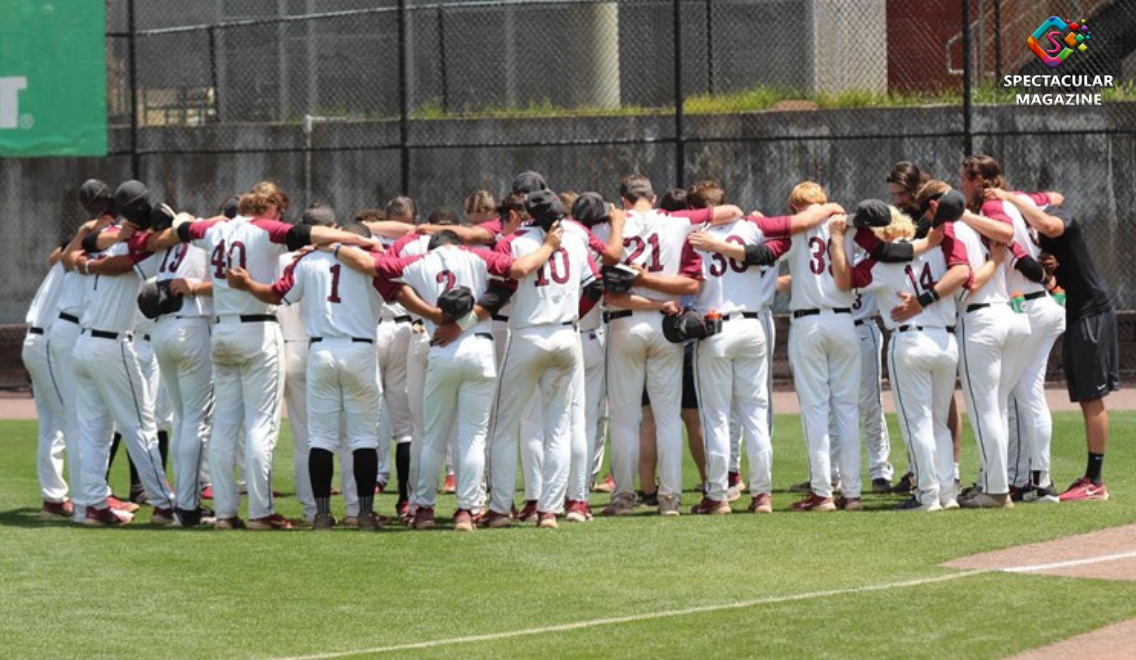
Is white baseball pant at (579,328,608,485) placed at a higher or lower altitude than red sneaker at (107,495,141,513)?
higher

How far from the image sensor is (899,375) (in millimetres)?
10953

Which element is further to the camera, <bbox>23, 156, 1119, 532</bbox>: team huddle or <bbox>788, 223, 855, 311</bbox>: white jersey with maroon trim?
<bbox>788, 223, 855, 311</bbox>: white jersey with maroon trim

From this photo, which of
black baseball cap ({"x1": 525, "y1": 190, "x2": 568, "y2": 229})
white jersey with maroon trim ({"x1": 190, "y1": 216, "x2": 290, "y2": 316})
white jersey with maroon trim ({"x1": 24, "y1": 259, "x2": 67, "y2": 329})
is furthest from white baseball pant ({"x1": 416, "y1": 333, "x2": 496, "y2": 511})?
white jersey with maroon trim ({"x1": 24, "y1": 259, "x2": 67, "y2": 329})

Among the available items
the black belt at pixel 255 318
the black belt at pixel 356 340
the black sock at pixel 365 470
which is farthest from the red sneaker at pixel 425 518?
the black belt at pixel 255 318

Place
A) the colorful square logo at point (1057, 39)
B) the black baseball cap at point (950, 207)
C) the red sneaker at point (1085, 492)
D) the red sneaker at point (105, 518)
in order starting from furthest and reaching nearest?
the colorful square logo at point (1057, 39) < the red sneaker at point (105, 518) < the red sneaker at point (1085, 492) < the black baseball cap at point (950, 207)

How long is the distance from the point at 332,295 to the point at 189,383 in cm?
123

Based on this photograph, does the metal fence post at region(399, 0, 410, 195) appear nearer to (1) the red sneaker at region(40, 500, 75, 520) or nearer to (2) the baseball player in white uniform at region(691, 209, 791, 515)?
(1) the red sneaker at region(40, 500, 75, 520)

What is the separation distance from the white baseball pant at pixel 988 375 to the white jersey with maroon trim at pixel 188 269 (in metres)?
4.64

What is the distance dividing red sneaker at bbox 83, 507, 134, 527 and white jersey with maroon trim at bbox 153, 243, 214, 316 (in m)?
1.40

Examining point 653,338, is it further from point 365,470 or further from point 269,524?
point 269,524

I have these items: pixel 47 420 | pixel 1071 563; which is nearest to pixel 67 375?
pixel 47 420

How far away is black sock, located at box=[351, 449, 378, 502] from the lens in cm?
1094

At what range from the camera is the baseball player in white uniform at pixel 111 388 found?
11617mm

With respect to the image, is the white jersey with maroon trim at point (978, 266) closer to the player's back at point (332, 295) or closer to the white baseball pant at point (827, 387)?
the white baseball pant at point (827, 387)
